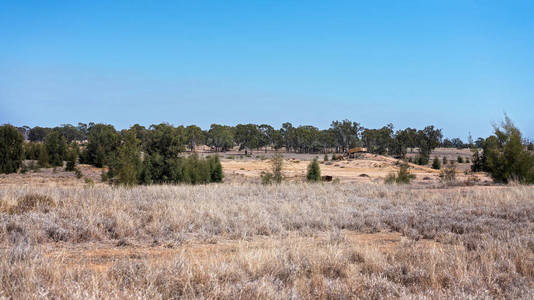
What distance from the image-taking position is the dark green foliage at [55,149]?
37172 mm

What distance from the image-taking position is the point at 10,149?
3117cm

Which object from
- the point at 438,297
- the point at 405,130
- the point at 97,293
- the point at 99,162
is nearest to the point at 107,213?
the point at 97,293

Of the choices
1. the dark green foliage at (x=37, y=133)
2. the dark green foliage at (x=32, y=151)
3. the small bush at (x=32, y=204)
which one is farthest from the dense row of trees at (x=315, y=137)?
the small bush at (x=32, y=204)

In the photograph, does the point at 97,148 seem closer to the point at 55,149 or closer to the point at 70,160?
the point at 55,149

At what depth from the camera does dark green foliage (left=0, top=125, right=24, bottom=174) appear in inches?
1201

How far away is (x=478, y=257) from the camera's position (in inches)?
218

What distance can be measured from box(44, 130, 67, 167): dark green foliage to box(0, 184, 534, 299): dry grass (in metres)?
31.1

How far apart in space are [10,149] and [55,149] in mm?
6924

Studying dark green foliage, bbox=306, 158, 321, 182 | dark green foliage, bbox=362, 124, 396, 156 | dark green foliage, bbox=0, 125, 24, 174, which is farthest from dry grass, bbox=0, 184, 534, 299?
dark green foliage, bbox=362, 124, 396, 156

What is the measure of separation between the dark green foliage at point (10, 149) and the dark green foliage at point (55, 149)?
504cm

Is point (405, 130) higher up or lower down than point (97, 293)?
higher up

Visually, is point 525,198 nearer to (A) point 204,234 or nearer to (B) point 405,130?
(A) point 204,234

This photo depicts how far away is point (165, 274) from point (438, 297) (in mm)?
3298

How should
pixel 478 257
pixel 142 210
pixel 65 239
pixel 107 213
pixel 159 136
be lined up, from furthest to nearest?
pixel 159 136 < pixel 142 210 < pixel 107 213 < pixel 65 239 < pixel 478 257
